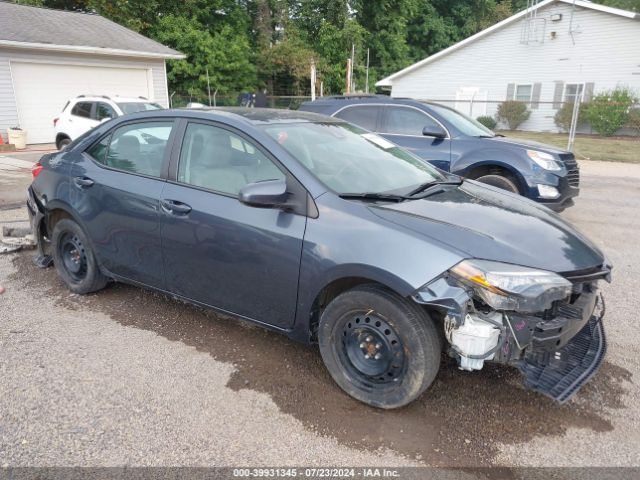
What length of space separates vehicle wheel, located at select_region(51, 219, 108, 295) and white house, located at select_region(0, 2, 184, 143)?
1454cm

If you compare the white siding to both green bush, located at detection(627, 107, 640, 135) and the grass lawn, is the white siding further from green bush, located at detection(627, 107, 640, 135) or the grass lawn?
green bush, located at detection(627, 107, 640, 135)

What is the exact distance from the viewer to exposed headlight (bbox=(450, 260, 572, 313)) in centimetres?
248

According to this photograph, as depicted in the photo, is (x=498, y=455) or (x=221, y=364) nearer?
(x=498, y=455)

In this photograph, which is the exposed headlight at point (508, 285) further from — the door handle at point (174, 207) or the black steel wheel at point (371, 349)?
the door handle at point (174, 207)

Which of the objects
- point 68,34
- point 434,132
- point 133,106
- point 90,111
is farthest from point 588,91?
point 68,34

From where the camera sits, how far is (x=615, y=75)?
22.3 metres

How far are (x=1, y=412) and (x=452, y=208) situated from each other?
2.86 metres

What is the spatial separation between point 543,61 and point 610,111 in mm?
4983

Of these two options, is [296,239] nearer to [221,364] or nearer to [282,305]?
[282,305]

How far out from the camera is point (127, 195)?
3750mm

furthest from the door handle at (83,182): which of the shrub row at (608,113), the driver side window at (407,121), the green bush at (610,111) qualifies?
the green bush at (610,111)

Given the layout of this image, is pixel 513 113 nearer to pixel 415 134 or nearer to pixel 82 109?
pixel 415 134

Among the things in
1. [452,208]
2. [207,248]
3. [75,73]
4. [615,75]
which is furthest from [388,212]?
[615,75]

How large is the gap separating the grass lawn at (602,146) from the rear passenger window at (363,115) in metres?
10.5
